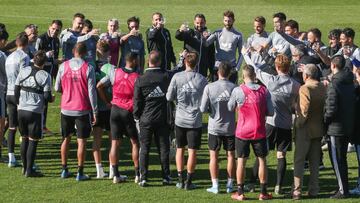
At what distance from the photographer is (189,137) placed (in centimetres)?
1219

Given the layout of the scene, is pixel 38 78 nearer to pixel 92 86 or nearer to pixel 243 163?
pixel 92 86

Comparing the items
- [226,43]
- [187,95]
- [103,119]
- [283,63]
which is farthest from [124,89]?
[226,43]

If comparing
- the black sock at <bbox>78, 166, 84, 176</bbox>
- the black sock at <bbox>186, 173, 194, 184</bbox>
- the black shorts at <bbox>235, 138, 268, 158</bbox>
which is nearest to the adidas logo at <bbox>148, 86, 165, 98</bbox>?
the black sock at <bbox>186, 173, 194, 184</bbox>

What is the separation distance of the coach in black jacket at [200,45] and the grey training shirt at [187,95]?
351 centimetres

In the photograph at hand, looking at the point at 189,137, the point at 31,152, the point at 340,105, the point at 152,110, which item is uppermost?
the point at 340,105

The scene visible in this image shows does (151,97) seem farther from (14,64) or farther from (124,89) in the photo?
(14,64)

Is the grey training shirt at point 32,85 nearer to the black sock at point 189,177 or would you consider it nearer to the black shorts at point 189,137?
the black shorts at point 189,137

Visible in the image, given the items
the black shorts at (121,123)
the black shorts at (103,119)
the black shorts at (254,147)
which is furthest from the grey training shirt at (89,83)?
the black shorts at (254,147)

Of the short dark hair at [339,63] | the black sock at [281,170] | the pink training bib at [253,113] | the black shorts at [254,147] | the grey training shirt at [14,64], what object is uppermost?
the short dark hair at [339,63]

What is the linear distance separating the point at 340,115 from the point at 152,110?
2860 mm

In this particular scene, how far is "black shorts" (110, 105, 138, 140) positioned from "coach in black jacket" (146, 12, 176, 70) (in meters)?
3.46

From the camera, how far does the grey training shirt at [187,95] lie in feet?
39.6

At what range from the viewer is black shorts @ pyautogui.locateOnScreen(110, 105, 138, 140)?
12.5 m

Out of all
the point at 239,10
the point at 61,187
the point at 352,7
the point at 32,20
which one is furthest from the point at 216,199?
the point at 352,7
